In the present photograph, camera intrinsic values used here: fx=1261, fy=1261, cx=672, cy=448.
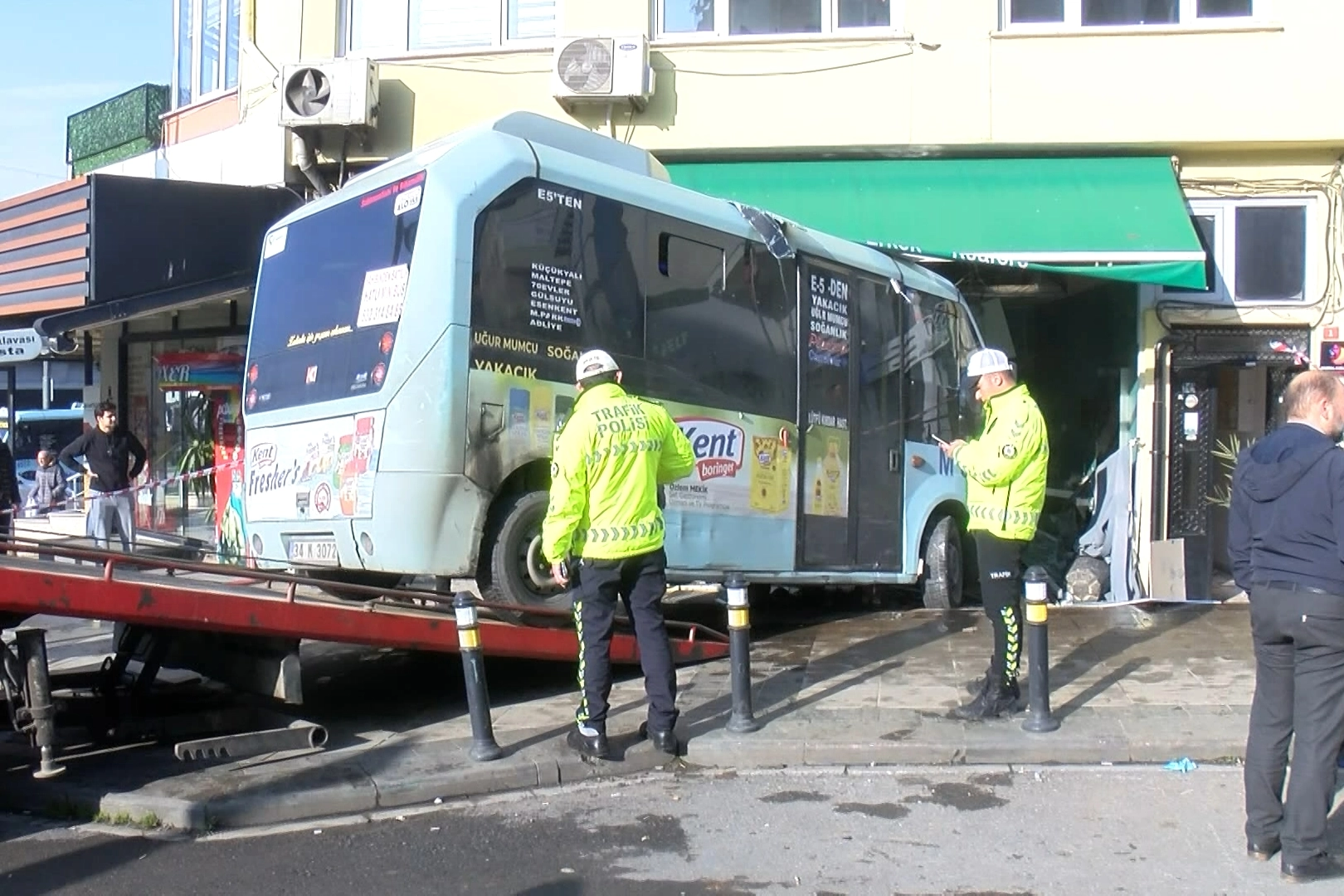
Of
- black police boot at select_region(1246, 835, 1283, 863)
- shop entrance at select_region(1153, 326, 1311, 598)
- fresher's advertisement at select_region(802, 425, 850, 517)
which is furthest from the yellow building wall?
black police boot at select_region(1246, 835, 1283, 863)

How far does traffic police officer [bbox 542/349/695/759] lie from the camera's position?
18.7 ft

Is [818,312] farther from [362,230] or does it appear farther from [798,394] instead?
[362,230]

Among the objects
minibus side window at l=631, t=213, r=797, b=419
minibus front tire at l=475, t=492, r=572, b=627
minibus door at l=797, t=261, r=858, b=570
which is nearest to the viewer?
minibus front tire at l=475, t=492, r=572, b=627

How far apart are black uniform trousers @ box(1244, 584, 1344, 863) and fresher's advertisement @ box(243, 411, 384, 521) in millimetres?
4035

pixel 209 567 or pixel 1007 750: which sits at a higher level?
pixel 209 567

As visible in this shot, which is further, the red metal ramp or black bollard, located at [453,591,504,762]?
black bollard, located at [453,591,504,762]

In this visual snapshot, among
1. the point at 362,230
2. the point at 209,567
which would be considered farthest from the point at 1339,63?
the point at 209,567

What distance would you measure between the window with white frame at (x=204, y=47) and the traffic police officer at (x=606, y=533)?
9.85 m

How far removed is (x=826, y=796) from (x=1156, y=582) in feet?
20.1

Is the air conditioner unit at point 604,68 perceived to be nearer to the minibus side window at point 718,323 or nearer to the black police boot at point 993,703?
the minibus side window at point 718,323

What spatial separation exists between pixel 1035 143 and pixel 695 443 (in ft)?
19.1

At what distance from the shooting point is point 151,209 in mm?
11680

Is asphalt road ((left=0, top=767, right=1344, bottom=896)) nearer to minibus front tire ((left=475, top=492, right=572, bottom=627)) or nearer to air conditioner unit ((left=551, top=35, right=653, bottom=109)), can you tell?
minibus front tire ((left=475, top=492, right=572, bottom=627))

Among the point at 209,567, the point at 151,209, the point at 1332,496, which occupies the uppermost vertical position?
the point at 151,209
